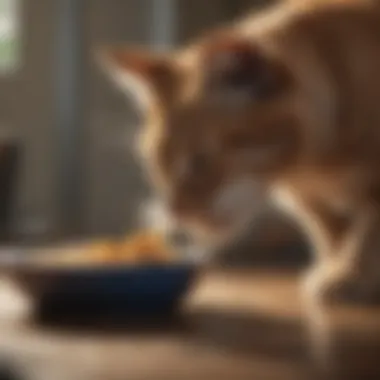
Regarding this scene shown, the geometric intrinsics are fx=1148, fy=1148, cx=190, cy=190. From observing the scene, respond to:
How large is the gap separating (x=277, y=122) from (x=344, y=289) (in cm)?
19

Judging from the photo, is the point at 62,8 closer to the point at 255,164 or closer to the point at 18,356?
the point at 255,164

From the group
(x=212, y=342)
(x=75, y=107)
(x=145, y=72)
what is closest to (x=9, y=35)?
(x=75, y=107)

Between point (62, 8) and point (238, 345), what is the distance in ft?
6.25

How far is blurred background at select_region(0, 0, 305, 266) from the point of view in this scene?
104 inches

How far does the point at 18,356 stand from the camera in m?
0.78

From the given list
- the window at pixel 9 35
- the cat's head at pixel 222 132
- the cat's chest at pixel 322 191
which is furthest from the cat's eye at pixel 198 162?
the window at pixel 9 35

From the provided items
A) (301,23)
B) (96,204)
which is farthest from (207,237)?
(96,204)

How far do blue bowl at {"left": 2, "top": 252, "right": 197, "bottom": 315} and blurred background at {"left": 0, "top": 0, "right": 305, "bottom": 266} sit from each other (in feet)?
5.12

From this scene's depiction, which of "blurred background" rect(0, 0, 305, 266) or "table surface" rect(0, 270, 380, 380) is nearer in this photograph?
"table surface" rect(0, 270, 380, 380)

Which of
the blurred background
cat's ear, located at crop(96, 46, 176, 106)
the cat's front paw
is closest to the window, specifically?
the blurred background

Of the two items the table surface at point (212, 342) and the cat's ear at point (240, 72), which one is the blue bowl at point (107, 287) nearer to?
the table surface at point (212, 342)

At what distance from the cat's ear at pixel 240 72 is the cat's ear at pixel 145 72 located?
0.06m

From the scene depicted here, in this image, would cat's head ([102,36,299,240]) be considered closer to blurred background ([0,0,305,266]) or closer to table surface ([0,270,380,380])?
table surface ([0,270,380,380])

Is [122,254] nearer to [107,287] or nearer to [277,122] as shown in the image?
[107,287]
